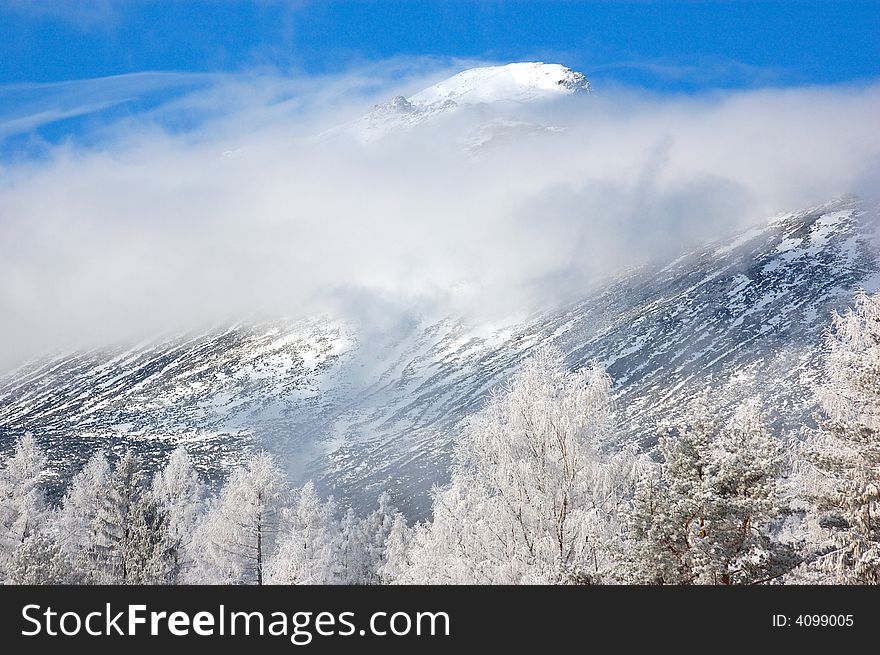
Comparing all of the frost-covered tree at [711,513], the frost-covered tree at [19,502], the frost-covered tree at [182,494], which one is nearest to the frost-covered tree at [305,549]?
the frost-covered tree at [182,494]

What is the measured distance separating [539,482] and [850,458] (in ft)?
25.4

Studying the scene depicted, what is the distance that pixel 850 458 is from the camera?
15.2 metres

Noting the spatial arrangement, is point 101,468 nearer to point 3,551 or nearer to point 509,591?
point 3,551

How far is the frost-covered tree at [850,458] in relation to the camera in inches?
575

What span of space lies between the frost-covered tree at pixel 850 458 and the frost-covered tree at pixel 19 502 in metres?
39.3

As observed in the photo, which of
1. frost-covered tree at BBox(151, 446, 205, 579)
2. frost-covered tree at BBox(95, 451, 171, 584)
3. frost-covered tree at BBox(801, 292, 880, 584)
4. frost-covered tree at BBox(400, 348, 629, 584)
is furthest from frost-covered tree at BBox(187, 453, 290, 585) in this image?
frost-covered tree at BBox(801, 292, 880, 584)

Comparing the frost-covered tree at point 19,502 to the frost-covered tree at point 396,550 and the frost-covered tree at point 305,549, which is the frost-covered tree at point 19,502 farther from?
the frost-covered tree at point 396,550

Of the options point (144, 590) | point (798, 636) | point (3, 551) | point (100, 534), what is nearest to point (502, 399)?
A: point (798, 636)

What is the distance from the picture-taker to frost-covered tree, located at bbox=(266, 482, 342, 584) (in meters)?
33.0

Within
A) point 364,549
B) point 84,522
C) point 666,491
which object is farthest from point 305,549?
point 364,549

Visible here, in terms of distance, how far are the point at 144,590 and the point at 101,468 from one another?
71196mm

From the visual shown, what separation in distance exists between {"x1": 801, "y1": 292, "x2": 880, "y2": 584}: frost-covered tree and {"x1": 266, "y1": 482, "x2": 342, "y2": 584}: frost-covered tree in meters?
22.9

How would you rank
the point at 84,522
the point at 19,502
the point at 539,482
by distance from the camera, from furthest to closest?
the point at 84,522 → the point at 19,502 → the point at 539,482

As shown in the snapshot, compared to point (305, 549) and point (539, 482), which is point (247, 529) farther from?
point (539, 482)
